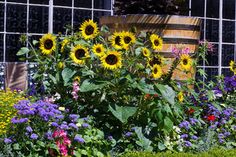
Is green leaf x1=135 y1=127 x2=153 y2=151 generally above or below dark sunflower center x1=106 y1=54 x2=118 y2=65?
below

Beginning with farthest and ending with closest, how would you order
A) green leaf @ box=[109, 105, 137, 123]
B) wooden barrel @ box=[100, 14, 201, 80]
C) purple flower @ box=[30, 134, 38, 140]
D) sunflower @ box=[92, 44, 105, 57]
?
1. wooden barrel @ box=[100, 14, 201, 80]
2. sunflower @ box=[92, 44, 105, 57]
3. green leaf @ box=[109, 105, 137, 123]
4. purple flower @ box=[30, 134, 38, 140]

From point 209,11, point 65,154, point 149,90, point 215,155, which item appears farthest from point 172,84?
point 209,11

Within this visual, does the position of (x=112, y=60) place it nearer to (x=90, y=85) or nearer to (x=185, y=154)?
(x=90, y=85)

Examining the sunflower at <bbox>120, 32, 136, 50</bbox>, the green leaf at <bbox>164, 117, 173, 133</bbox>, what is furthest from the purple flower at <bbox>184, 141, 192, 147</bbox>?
the sunflower at <bbox>120, 32, 136, 50</bbox>

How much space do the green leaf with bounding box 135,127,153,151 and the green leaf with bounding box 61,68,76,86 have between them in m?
0.56

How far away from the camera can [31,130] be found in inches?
140

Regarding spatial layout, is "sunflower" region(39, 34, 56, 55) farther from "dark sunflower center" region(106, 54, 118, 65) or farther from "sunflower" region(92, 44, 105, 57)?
"dark sunflower center" region(106, 54, 118, 65)

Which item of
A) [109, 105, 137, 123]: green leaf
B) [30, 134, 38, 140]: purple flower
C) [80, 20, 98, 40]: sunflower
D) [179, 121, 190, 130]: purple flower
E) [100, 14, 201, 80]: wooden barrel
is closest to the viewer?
[30, 134, 38, 140]: purple flower

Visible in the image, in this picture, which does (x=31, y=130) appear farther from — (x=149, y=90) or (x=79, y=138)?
(x=149, y=90)

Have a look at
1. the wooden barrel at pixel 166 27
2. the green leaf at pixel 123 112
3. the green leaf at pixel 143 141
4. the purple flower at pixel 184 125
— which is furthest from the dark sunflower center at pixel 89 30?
the wooden barrel at pixel 166 27

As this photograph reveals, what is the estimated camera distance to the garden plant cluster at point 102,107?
366cm

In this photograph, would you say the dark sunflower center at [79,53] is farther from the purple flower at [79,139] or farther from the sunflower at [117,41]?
the purple flower at [79,139]

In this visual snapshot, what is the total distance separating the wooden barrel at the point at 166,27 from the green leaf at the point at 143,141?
1.34 metres

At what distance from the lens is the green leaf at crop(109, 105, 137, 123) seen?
384cm
